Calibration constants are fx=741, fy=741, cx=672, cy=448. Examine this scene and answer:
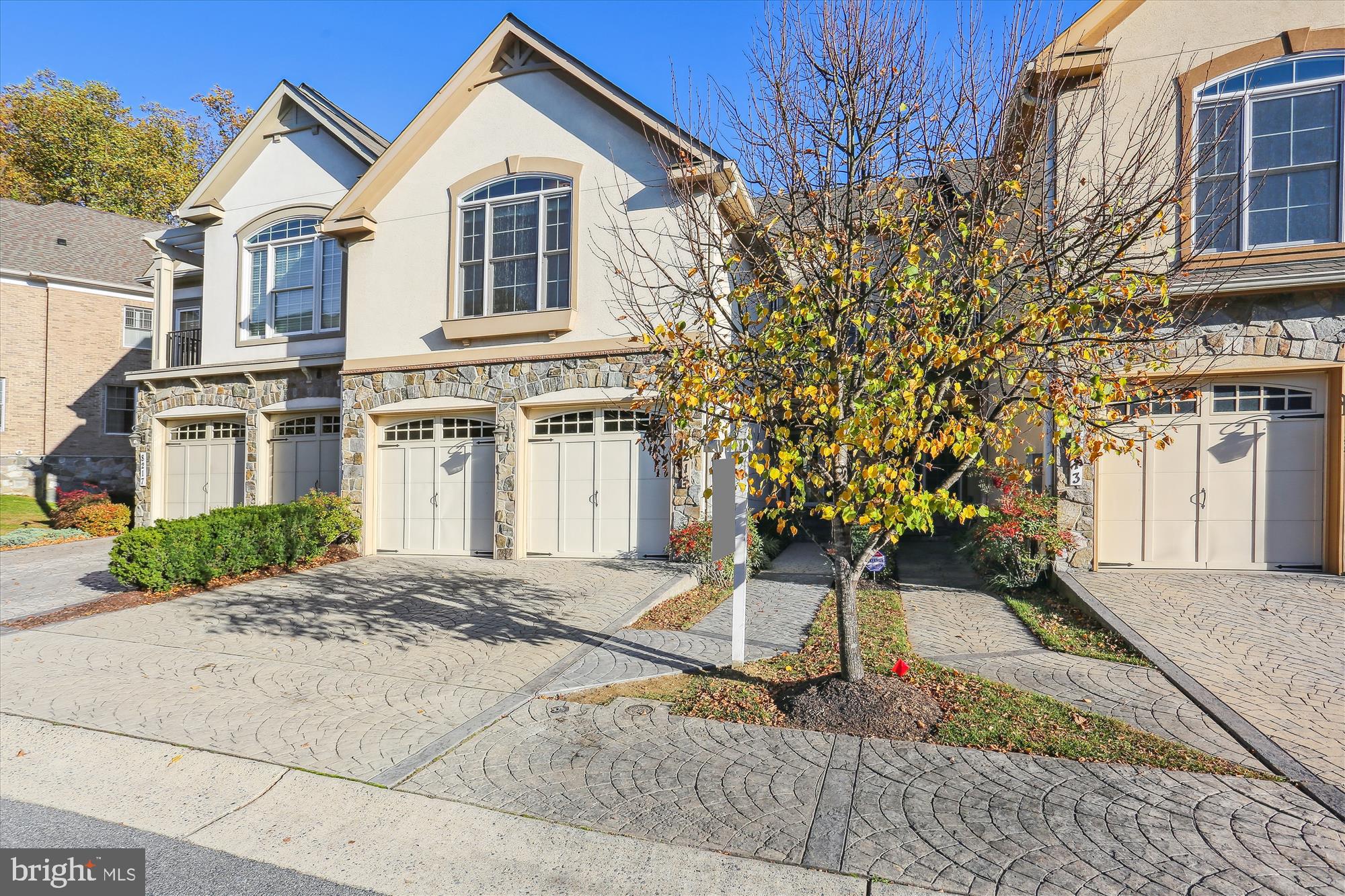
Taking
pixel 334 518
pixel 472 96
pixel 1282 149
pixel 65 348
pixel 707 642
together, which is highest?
pixel 472 96

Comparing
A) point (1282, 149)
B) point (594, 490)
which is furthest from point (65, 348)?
point (1282, 149)

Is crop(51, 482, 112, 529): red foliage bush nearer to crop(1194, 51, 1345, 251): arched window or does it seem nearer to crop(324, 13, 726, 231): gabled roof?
crop(324, 13, 726, 231): gabled roof

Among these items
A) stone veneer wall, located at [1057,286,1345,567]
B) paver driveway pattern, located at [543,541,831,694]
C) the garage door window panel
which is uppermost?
stone veneer wall, located at [1057,286,1345,567]

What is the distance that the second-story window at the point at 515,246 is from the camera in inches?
502

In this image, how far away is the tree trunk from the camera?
571 cm

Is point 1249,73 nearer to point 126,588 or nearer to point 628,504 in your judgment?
point 628,504

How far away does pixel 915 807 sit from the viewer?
13.5 ft

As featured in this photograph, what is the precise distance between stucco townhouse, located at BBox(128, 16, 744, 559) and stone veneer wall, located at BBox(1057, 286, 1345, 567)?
289 inches

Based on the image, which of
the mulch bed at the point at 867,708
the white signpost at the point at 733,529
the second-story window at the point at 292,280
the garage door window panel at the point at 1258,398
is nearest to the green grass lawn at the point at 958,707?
the mulch bed at the point at 867,708

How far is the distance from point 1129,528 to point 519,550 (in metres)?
9.40

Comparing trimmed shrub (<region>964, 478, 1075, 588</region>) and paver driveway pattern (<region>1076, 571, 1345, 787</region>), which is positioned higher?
trimmed shrub (<region>964, 478, 1075, 588</region>)

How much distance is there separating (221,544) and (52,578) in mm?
3671

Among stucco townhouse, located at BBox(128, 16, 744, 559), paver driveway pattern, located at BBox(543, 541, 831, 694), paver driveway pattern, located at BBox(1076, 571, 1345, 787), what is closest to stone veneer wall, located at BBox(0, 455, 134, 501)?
stucco townhouse, located at BBox(128, 16, 744, 559)

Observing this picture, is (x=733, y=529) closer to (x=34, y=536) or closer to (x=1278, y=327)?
(x=1278, y=327)
